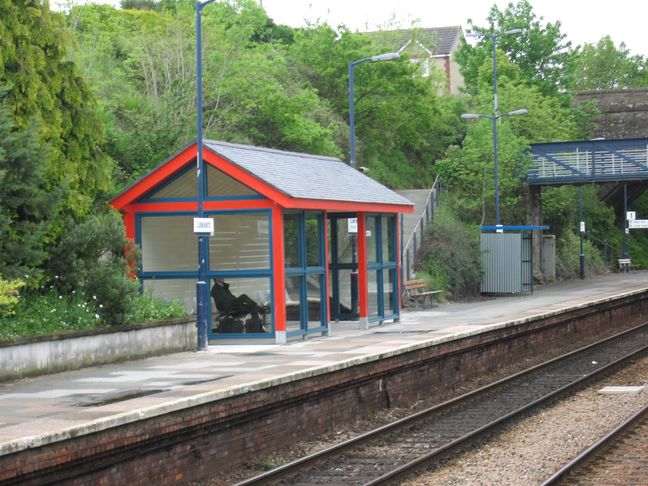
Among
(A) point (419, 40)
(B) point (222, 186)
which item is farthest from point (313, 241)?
(A) point (419, 40)

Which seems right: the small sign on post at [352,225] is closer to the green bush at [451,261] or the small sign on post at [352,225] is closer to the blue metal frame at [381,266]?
→ the blue metal frame at [381,266]

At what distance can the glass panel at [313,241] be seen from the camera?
23141 millimetres

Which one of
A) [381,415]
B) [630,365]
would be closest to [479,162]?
[630,365]

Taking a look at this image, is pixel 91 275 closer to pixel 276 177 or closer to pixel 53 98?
pixel 53 98

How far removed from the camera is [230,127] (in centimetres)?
3797

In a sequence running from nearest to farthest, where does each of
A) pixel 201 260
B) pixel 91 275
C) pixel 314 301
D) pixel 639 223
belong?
pixel 91 275, pixel 201 260, pixel 314 301, pixel 639 223

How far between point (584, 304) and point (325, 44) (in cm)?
2254

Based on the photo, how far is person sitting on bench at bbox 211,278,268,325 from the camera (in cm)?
2198

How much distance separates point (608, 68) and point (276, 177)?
303ft

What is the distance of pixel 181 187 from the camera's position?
22422 millimetres

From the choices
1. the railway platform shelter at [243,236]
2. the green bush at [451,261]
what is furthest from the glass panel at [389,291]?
the green bush at [451,261]

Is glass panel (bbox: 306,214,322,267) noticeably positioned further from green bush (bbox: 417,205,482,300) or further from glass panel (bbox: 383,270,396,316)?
green bush (bbox: 417,205,482,300)

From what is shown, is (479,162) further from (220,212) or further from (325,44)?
(220,212)

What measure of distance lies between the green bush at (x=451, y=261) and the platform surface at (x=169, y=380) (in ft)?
45.4
